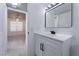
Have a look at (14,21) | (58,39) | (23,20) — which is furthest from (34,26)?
(58,39)

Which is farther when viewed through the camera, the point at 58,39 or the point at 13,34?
the point at 13,34

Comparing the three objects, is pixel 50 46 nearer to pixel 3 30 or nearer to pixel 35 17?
pixel 35 17

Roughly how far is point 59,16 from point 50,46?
0.46 meters

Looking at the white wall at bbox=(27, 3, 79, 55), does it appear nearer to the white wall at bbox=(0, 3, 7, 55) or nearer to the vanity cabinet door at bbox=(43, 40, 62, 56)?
the vanity cabinet door at bbox=(43, 40, 62, 56)

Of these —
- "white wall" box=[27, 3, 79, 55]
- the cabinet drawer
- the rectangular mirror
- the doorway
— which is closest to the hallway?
the doorway

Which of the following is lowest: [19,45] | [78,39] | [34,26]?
[19,45]

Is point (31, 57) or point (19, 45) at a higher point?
point (19, 45)

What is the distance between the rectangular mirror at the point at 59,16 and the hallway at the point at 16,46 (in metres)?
0.47

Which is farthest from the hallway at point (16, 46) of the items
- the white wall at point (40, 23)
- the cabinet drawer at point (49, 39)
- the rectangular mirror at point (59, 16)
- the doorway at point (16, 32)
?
the rectangular mirror at point (59, 16)

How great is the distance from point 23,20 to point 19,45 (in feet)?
1.25

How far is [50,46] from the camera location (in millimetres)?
1269

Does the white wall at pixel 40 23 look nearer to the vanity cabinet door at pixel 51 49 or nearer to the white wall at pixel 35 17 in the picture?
the white wall at pixel 35 17

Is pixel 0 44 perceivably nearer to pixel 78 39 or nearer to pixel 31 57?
pixel 31 57

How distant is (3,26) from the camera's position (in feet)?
4.33
